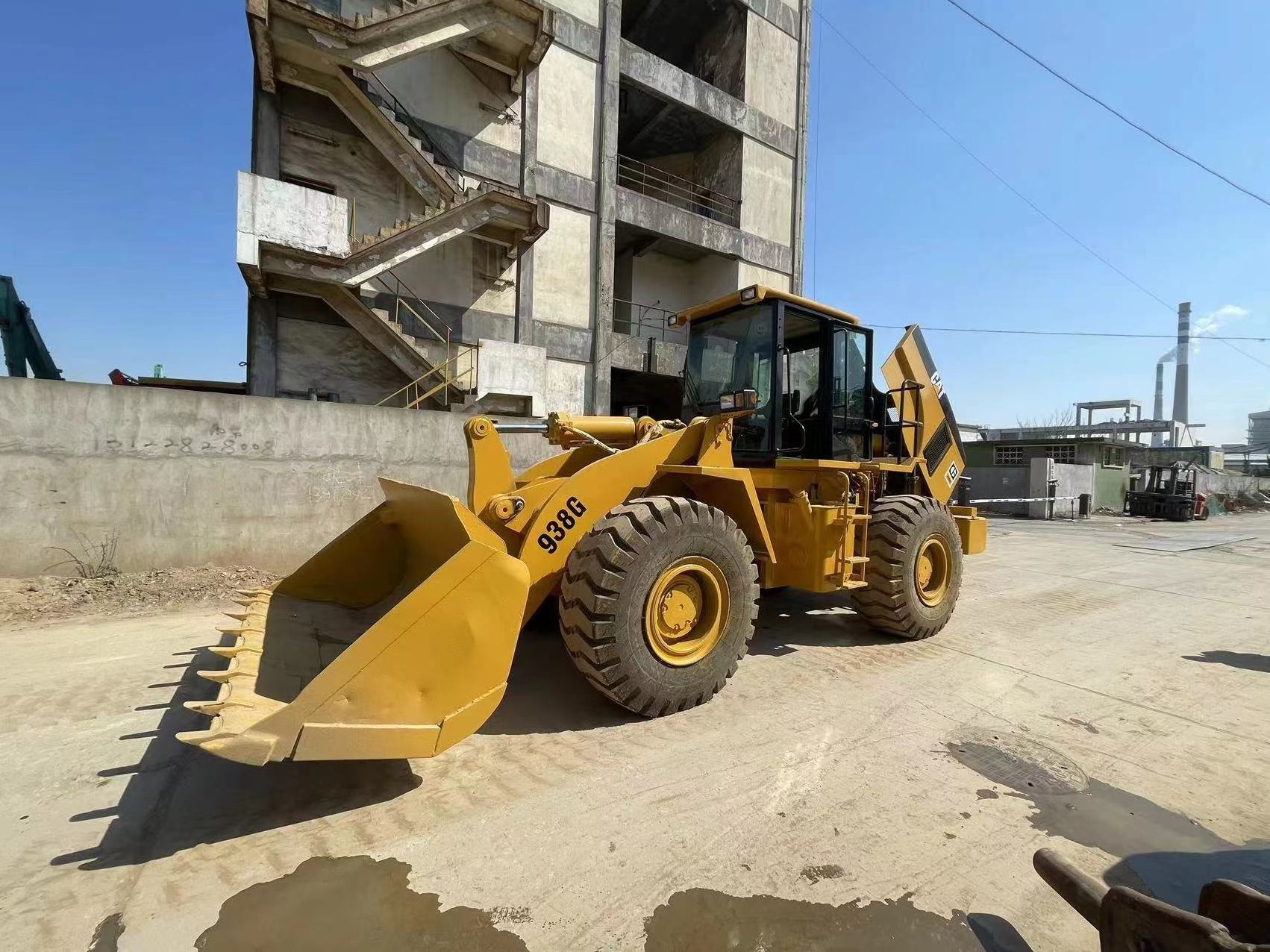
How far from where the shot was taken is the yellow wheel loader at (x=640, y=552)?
2.41m

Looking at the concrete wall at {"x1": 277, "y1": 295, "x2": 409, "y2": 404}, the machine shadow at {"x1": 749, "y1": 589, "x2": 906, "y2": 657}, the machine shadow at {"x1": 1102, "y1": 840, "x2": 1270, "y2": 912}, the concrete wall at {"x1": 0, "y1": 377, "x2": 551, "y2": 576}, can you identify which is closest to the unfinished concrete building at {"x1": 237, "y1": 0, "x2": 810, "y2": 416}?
the concrete wall at {"x1": 277, "y1": 295, "x2": 409, "y2": 404}

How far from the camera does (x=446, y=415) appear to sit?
8.40 metres

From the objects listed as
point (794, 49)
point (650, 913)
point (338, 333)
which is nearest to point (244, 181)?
point (338, 333)

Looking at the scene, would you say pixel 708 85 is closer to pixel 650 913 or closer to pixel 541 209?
pixel 541 209

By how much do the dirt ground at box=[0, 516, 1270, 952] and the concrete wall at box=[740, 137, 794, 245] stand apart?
17.1 meters

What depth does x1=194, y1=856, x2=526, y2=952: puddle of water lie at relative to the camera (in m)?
1.79

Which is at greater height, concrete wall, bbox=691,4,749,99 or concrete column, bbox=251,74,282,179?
concrete wall, bbox=691,4,749,99

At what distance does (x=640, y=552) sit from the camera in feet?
10.4

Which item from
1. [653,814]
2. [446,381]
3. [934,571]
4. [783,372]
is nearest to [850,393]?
[783,372]

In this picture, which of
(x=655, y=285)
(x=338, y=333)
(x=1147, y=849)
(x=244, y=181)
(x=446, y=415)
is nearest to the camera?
(x=1147, y=849)

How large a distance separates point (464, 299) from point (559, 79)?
6.31 metres

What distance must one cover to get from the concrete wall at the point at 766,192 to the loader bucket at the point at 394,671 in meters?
17.9

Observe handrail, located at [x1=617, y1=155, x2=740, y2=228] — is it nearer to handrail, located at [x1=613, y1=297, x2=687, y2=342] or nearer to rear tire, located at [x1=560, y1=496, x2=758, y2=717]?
Result: handrail, located at [x1=613, y1=297, x2=687, y2=342]

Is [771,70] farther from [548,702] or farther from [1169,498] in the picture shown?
[548,702]
